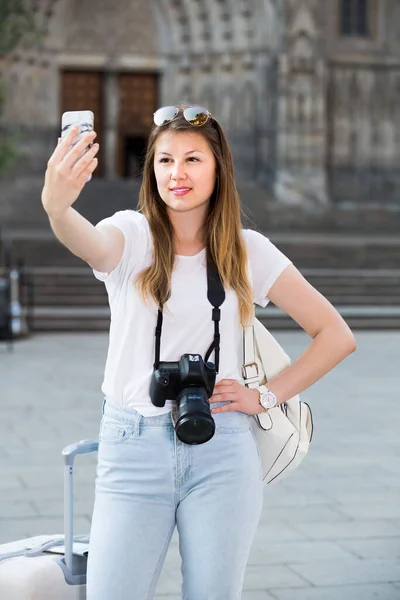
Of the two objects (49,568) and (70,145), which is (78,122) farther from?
(49,568)

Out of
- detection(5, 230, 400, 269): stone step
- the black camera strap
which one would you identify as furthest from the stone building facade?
the black camera strap

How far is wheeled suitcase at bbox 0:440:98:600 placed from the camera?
3059 millimetres

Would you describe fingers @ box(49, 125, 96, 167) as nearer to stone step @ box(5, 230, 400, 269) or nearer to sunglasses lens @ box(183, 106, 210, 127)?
sunglasses lens @ box(183, 106, 210, 127)

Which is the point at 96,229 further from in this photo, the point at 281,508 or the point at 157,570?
the point at 281,508

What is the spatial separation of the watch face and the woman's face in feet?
1.64

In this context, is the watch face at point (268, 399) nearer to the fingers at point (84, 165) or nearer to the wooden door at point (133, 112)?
the fingers at point (84, 165)

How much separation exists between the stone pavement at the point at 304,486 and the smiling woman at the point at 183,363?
1.99 metres

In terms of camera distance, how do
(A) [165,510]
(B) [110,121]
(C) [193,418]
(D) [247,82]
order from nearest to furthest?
1. (C) [193,418]
2. (A) [165,510]
3. (D) [247,82]
4. (B) [110,121]

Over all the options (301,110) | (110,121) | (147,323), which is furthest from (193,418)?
(110,121)

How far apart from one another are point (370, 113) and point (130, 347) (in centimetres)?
2592

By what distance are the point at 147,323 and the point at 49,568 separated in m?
0.70

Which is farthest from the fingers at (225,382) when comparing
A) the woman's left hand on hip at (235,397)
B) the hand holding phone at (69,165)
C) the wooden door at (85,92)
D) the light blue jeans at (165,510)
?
the wooden door at (85,92)

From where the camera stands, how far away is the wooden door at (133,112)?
92.1 ft

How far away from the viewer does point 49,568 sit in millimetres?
3082
